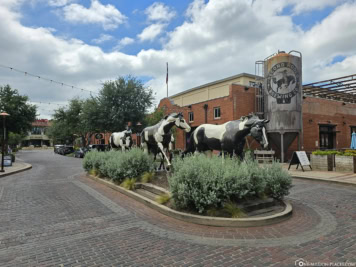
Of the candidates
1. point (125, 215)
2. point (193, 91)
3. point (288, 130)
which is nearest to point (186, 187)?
point (125, 215)

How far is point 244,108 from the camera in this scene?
2078 cm

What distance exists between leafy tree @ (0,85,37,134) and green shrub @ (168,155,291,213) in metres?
21.2

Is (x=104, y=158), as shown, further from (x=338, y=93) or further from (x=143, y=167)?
(x=338, y=93)

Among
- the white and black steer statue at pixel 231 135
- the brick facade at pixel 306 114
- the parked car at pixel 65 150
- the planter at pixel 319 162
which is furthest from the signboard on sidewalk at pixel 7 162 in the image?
the parked car at pixel 65 150

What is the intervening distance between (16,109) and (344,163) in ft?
83.6

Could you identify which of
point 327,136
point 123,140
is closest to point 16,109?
point 123,140

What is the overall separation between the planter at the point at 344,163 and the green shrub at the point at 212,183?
29.4ft

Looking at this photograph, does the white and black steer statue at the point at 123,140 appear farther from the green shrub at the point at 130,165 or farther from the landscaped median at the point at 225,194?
the landscaped median at the point at 225,194

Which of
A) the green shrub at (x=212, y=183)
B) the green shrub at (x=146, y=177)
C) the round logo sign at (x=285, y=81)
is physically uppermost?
the round logo sign at (x=285, y=81)

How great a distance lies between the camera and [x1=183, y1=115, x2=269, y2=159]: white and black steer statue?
650 centimetres

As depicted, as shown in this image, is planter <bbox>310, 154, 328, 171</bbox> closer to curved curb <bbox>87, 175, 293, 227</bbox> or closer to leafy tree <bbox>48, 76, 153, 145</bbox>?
curved curb <bbox>87, 175, 293, 227</bbox>

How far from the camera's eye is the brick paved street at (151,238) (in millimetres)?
3455

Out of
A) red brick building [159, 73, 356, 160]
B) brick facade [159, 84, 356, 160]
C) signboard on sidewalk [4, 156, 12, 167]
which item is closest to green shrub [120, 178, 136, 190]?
signboard on sidewalk [4, 156, 12, 167]

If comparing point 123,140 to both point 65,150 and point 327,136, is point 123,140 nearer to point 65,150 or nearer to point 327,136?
point 327,136
